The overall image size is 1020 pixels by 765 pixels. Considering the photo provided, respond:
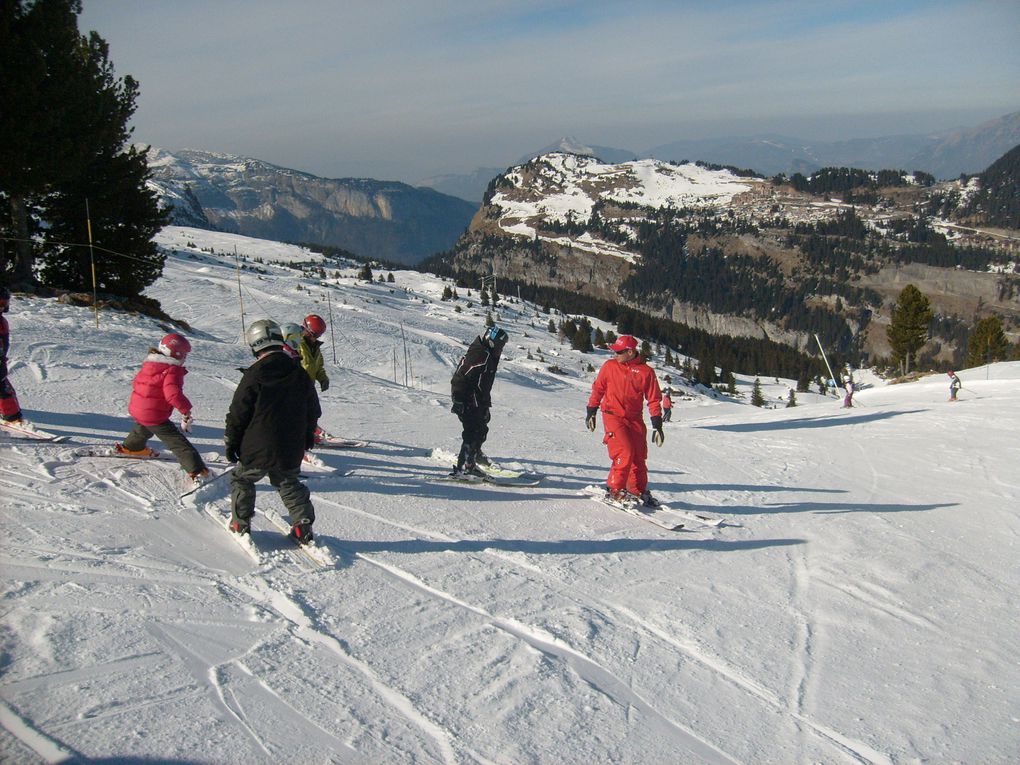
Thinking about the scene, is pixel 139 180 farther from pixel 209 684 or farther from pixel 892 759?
pixel 892 759

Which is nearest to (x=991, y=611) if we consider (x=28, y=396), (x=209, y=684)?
(x=209, y=684)

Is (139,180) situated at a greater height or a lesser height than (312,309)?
greater

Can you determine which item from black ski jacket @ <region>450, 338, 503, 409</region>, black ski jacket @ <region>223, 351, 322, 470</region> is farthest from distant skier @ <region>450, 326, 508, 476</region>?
black ski jacket @ <region>223, 351, 322, 470</region>

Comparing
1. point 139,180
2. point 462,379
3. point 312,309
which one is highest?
point 139,180

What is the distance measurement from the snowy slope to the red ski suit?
666 mm

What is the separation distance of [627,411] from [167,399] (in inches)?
204

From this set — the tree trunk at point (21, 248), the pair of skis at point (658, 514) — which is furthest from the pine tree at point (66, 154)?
the pair of skis at point (658, 514)

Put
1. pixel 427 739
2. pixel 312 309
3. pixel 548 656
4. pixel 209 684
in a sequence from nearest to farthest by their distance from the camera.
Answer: pixel 427 739 < pixel 209 684 < pixel 548 656 < pixel 312 309

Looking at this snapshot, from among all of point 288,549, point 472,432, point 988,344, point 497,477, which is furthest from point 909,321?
point 288,549

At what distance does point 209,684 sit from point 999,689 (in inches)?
201

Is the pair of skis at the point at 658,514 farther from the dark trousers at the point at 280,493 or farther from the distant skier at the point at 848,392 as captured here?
the distant skier at the point at 848,392

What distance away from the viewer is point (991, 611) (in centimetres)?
625

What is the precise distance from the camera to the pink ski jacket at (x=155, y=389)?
23.7ft

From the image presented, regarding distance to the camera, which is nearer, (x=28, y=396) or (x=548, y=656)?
(x=548, y=656)
